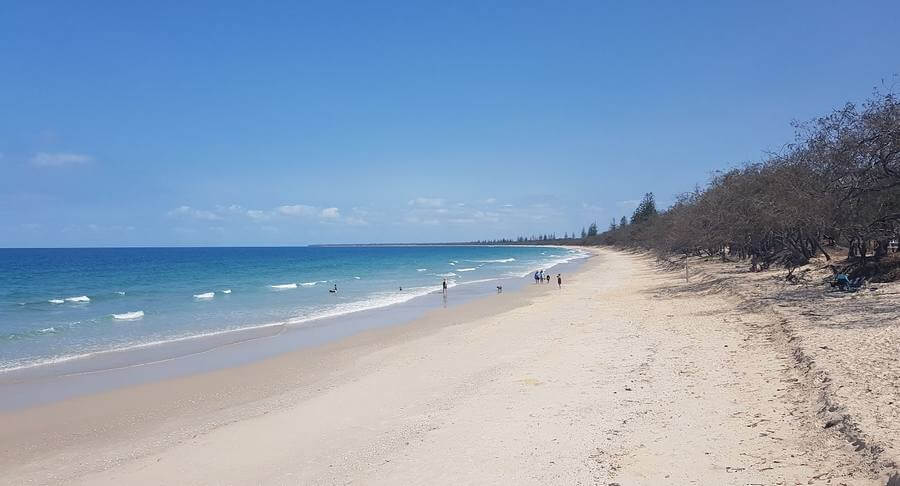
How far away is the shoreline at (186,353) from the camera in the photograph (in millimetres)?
11961

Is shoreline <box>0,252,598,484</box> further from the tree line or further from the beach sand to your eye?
the tree line

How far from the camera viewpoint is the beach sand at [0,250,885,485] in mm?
5742

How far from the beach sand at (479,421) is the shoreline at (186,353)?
1.12 meters

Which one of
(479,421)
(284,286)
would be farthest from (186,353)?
(284,286)

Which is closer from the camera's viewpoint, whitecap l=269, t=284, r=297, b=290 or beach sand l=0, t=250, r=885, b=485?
beach sand l=0, t=250, r=885, b=485

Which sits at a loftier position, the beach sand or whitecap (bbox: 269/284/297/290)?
whitecap (bbox: 269/284/297/290)

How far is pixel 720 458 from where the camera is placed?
5566 mm

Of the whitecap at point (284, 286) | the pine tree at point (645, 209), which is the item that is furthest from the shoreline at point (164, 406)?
the pine tree at point (645, 209)

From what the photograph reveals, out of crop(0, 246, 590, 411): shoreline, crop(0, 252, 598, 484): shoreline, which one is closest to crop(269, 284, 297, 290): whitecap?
crop(0, 246, 590, 411): shoreline

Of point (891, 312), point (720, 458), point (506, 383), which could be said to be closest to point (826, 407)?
point (720, 458)

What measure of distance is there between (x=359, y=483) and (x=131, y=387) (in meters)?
8.01

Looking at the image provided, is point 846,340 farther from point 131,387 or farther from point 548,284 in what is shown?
point 548,284

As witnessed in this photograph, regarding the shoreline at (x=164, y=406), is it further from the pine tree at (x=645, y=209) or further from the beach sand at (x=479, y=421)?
the pine tree at (x=645, y=209)

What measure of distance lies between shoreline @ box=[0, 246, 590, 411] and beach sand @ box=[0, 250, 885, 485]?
3.68 feet
